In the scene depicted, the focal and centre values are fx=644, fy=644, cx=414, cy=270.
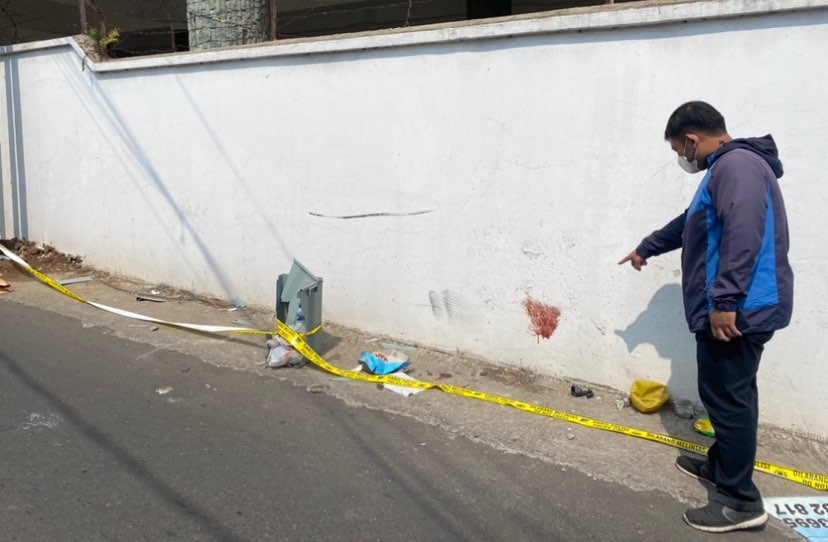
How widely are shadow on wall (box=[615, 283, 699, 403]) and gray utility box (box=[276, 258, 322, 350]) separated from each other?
7.66ft

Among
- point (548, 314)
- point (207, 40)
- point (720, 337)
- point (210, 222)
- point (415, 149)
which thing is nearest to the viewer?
point (720, 337)

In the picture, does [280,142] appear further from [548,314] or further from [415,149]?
[548,314]

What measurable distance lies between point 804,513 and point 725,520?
0.52m

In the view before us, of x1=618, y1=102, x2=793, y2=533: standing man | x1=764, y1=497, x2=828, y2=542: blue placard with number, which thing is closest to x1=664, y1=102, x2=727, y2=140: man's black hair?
x1=618, y1=102, x2=793, y2=533: standing man

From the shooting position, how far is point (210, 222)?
257 inches

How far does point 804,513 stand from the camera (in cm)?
312

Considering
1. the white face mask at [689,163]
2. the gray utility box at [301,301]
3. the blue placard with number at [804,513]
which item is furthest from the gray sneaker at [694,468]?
the gray utility box at [301,301]

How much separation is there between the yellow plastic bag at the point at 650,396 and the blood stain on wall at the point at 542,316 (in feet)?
2.33

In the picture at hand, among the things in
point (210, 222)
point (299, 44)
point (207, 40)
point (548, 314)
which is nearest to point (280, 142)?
point (299, 44)

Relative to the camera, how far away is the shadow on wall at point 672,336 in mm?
4090

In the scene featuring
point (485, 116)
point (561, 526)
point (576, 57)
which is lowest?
point (561, 526)

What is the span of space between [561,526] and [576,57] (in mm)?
2931

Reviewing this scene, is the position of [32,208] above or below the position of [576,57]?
below

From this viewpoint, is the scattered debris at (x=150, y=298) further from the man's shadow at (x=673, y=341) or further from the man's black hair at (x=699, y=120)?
the man's black hair at (x=699, y=120)
